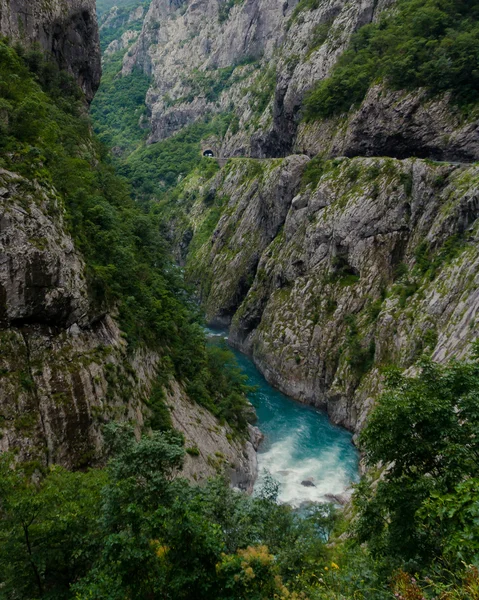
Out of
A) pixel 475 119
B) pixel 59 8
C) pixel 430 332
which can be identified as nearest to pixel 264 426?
pixel 430 332

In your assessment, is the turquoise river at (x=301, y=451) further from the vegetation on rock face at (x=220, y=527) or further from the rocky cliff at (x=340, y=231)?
the vegetation on rock face at (x=220, y=527)

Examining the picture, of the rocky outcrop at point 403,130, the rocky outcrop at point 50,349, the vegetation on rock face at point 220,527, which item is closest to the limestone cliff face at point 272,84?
the rocky outcrop at point 403,130

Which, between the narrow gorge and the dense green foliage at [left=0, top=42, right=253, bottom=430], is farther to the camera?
the dense green foliage at [left=0, top=42, right=253, bottom=430]

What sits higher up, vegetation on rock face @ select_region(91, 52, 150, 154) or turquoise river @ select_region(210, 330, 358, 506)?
vegetation on rock face @ select_region(91, 52, 150, 154)

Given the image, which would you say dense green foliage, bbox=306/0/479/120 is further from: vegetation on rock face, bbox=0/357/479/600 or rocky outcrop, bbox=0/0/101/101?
vegetation on rock face, bbox=0/357/479/600

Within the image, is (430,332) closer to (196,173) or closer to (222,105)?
(196,173)

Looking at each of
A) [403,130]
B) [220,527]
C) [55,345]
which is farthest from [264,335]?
[220,527]

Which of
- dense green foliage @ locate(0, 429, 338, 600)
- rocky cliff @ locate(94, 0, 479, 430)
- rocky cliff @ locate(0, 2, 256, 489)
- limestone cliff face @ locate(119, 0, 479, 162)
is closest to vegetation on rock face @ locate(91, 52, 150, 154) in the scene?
limestone cliff face @ locate(119, 0, 479, 162)

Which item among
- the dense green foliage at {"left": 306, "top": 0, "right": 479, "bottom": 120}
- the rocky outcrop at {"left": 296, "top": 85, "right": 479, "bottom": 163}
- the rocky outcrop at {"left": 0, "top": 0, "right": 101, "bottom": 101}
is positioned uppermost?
the dense green foliage at {"left": 306, "top": 0, "right": 479, "bottom": 120}
